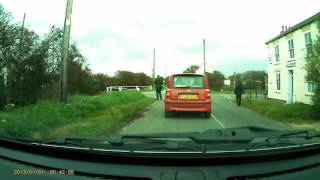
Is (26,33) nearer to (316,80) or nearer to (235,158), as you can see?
(316,80)

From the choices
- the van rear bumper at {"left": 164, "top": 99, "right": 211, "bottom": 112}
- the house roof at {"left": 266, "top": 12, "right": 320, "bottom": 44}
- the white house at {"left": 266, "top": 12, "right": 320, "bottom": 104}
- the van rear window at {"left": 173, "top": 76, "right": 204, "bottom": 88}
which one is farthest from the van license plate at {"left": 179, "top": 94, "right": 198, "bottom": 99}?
the white house at {"left": 266, "top": 12, "right": 320, "bottom": 104}

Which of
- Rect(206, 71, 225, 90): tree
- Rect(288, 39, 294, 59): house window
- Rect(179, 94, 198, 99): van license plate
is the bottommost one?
Rect(179, 94, 198, 99): van license plate

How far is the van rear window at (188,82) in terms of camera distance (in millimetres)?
17192

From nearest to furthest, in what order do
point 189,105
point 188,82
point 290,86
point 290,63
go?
point 189,105 < point 188,82 < point 290,63 < point 290,86

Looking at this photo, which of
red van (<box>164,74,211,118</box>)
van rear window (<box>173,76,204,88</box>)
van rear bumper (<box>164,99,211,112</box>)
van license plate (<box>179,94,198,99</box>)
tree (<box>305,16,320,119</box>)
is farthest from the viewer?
tree (<box>305,16,320,119</box>)

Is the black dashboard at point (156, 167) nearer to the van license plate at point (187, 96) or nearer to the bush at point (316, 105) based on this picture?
the van license plate at point (187, 96)

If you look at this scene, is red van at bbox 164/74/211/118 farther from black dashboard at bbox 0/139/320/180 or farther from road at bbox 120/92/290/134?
black dashboard at bbox 0/139/320/180

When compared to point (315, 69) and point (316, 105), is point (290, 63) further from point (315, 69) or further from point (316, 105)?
point (316, 105)

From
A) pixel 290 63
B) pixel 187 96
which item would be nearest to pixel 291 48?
pixel 290 63

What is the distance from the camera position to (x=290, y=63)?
105ft

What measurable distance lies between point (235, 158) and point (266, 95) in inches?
1477

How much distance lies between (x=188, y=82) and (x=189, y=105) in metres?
1.11

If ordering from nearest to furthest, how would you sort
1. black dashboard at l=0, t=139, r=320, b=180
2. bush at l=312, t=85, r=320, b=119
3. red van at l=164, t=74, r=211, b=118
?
black dashboard at l=0, t=139, r=320, b=180, red van at l=164, t=74, r=211, b=118, bush at l=312, t=85, r=320, b=119

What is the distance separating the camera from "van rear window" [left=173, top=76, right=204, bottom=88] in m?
17.2
